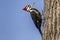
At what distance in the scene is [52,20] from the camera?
15.0 feet

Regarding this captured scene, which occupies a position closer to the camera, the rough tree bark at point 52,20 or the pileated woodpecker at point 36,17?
the rough tree bark at point 52,20

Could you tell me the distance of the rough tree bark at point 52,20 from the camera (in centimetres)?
440

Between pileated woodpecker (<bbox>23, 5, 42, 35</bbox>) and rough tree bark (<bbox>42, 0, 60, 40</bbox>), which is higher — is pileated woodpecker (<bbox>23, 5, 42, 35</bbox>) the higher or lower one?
the lower one

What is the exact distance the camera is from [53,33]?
4484mm

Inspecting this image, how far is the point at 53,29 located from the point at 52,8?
49 cm

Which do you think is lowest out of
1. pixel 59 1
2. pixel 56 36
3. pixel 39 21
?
pixel 39 21

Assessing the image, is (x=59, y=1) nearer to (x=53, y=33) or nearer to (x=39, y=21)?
(x=53, y=33)

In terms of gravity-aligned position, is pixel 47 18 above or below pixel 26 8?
above

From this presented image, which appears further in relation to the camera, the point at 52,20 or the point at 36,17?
the point at 36,17

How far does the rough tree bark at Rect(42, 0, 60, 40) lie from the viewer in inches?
173

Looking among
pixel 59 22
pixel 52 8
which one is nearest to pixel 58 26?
pixel 59 22

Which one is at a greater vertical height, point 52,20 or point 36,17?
point 52,20

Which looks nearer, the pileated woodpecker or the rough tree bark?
the rough tree bark

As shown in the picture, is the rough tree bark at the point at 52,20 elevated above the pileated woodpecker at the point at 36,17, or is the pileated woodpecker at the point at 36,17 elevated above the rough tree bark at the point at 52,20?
the rough tree bark at the point at 52,20
